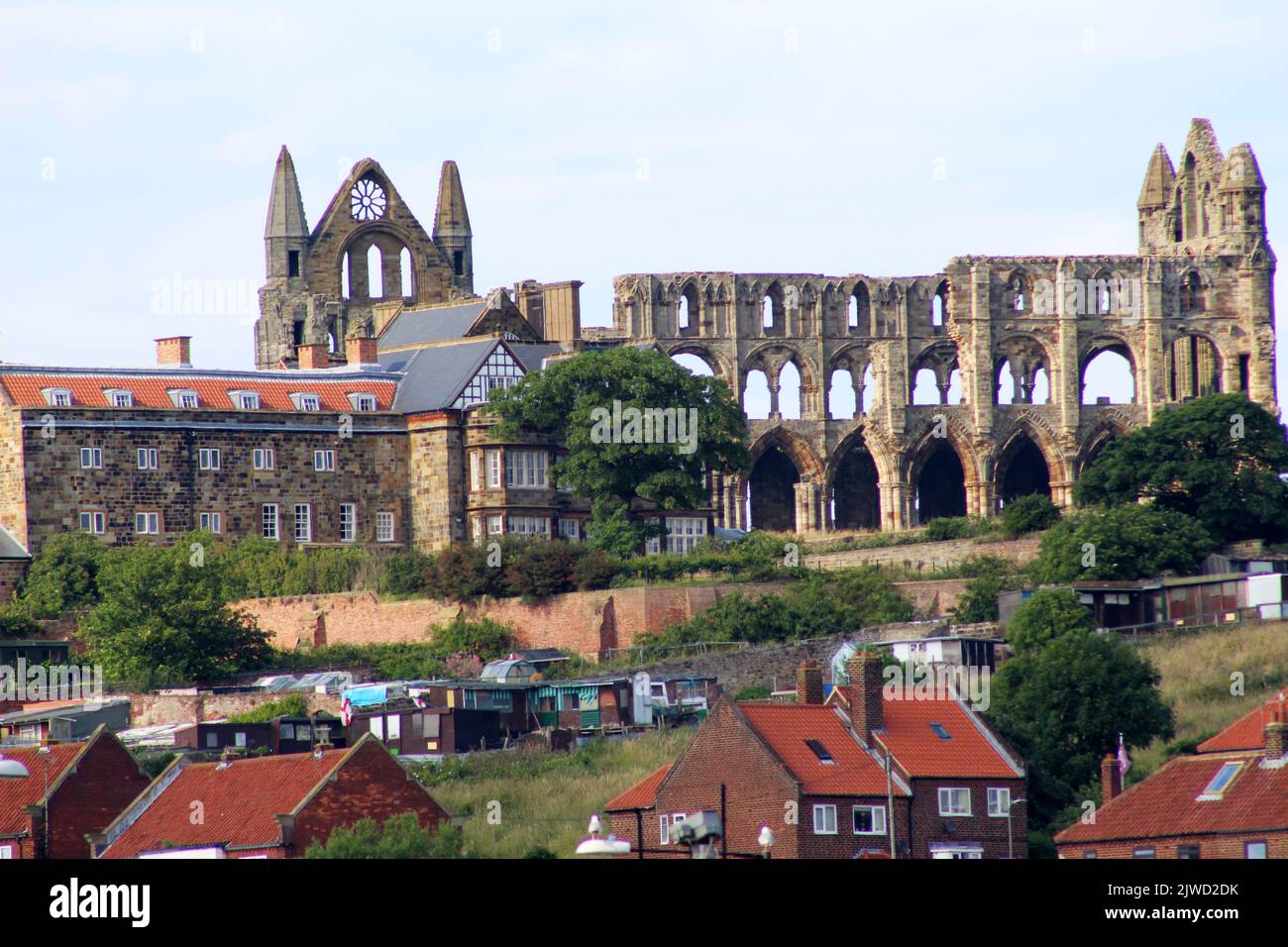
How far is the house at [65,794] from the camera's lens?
155 ft

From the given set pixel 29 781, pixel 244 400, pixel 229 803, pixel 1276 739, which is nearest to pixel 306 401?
pixel 244 400

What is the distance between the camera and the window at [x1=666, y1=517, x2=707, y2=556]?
7931 centimetres

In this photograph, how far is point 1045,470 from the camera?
105562mm

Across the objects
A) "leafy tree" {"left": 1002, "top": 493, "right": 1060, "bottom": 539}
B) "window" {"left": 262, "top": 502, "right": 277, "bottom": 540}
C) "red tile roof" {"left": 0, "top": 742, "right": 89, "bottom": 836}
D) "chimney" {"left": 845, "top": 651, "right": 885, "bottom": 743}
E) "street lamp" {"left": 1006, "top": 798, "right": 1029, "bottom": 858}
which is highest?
"window" {"left": 262, "top": 502, "right": 277, "bottom": 540}

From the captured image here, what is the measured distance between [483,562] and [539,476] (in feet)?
23.0

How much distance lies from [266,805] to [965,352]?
62.0m

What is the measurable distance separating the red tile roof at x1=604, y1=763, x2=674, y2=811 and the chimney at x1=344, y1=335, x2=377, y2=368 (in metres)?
39.6

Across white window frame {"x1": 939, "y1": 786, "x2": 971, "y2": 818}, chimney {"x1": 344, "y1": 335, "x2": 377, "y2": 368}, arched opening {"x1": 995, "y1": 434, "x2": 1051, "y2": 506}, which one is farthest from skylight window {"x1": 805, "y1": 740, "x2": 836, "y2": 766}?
arched opening {"x1": 995, "y1": 434, "x2": 1051, "y2": 506}

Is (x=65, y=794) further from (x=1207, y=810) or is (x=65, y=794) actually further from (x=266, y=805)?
(x=1207, y=810)

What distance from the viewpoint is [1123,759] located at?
49406 mm

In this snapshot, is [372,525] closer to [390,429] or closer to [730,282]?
[390,429]

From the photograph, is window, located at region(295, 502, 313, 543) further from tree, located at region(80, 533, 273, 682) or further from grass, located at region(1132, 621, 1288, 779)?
grass, located at region(1132, 621, 1288, 779)

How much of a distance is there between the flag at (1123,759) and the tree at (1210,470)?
24361 millimetres
